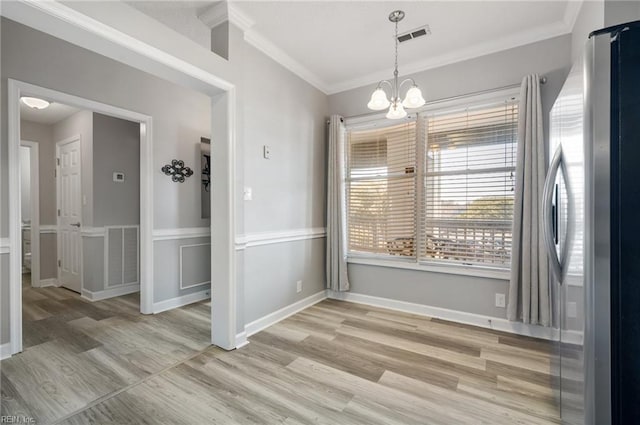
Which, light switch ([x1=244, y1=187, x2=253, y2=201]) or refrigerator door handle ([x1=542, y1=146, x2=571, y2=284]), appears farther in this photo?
light switch ([x1=244, y1=187, x2=253, y2=201])

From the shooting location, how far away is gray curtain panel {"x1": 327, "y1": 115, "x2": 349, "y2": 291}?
355cm

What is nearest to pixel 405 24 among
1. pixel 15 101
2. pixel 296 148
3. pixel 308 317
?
pixel 296 148

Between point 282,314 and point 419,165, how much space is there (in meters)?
2.19

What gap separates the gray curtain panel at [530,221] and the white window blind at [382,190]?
38.2 inches

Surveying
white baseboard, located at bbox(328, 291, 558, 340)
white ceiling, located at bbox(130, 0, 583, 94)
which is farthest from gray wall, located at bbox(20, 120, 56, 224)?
white baseboard, located at bbox(328, 291, 558, 340)

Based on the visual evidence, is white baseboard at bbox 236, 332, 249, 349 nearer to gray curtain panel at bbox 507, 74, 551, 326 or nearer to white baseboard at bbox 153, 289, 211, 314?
white baseboard at bbox 153, 289, 211, 314

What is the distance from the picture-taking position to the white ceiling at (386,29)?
2.25 meters

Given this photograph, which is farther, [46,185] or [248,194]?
[46,185]

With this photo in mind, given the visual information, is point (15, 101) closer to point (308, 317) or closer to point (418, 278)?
point (308, 317)

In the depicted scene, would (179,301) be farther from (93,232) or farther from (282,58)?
(282,58)

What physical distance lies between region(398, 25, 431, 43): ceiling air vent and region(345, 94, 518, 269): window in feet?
2.56

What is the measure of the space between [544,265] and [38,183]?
6721mm

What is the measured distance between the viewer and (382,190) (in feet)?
11.3

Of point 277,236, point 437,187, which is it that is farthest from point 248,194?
point 437,187
